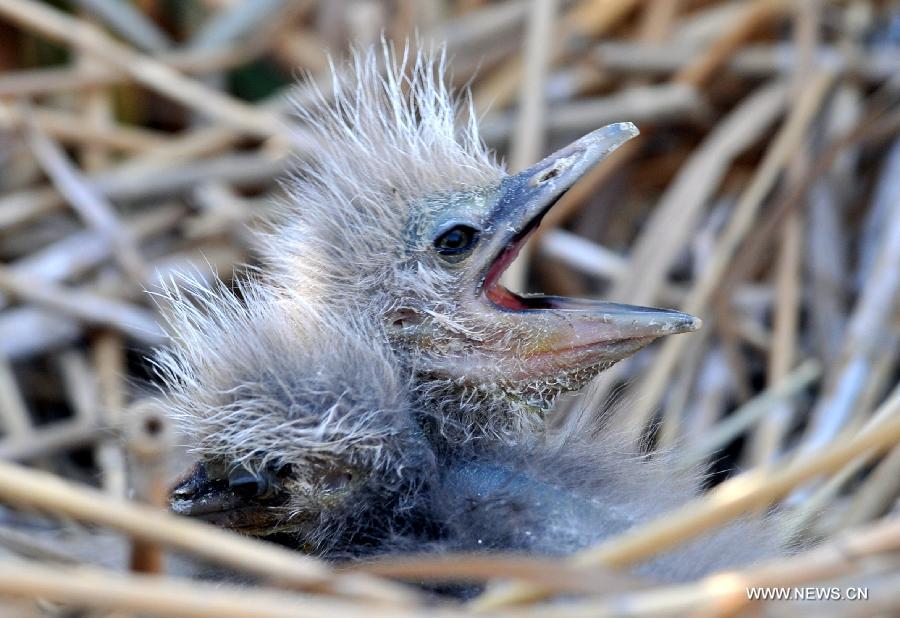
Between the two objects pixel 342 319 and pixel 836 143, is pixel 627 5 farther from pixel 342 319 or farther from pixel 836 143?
pixel 342 319

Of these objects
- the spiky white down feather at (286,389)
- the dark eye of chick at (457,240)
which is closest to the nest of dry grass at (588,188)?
the spiky white down feather at (286,389)

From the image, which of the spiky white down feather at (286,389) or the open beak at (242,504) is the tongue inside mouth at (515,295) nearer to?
the spiky white down feather at (286,389)

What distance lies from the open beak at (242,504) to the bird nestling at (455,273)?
0.22 meters

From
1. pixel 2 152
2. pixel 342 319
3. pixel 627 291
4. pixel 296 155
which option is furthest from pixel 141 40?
pixel 342 319

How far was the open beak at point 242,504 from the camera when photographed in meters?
1.23

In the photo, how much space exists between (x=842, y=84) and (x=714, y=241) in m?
0.42

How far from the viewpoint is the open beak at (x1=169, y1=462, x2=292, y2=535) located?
1.23 m

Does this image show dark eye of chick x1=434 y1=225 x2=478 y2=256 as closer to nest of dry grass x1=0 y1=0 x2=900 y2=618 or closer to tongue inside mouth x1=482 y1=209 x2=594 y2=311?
tongue inside mouth x1=482 y1=209 x2=594 y2=311

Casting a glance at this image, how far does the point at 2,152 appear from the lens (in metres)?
2.34

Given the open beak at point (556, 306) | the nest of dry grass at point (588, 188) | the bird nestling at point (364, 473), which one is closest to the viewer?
the bird nestling at point (364, 473)

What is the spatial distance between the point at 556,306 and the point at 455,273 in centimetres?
13

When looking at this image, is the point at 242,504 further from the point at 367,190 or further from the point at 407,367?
the point at 367,190

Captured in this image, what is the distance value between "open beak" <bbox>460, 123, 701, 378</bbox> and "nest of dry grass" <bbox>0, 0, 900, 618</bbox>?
26cm

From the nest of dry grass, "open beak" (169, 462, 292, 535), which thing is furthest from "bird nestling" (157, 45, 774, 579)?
the nest of dry grass
